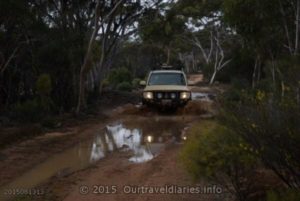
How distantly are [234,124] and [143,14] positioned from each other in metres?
24.0

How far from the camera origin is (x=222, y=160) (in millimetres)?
7148

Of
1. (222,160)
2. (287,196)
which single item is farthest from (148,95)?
(287,196)

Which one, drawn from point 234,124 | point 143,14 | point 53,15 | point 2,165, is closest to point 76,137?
point 2,165

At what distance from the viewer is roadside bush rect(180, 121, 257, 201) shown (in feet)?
23.0

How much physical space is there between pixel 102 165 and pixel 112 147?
2731 mm

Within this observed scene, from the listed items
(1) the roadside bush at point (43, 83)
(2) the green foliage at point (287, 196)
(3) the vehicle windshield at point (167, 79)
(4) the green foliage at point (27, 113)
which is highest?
(1) the roadside bush at point (43, 83)

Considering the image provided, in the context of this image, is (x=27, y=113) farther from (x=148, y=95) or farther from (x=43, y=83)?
(x=148, y=95)

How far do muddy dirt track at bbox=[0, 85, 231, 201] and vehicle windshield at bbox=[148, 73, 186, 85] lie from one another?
466cm

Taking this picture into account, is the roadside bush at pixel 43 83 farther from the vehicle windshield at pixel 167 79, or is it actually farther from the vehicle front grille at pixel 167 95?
Answer: the vehicle windshield at pixel 167 79

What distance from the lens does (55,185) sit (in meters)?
9.69

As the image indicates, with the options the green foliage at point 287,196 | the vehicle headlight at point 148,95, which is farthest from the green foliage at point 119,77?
the green foliage at point 287,196

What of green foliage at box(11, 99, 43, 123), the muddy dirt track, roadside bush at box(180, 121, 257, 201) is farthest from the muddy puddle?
roadside bush at box(180, 121, 257, 201)

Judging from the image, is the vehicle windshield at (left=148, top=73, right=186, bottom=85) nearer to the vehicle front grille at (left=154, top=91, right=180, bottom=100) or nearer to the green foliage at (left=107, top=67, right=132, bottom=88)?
the vehicle front grille at (left=154, top=91, right=180, bottom=100)

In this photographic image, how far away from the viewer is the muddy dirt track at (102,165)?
29.4 feet
